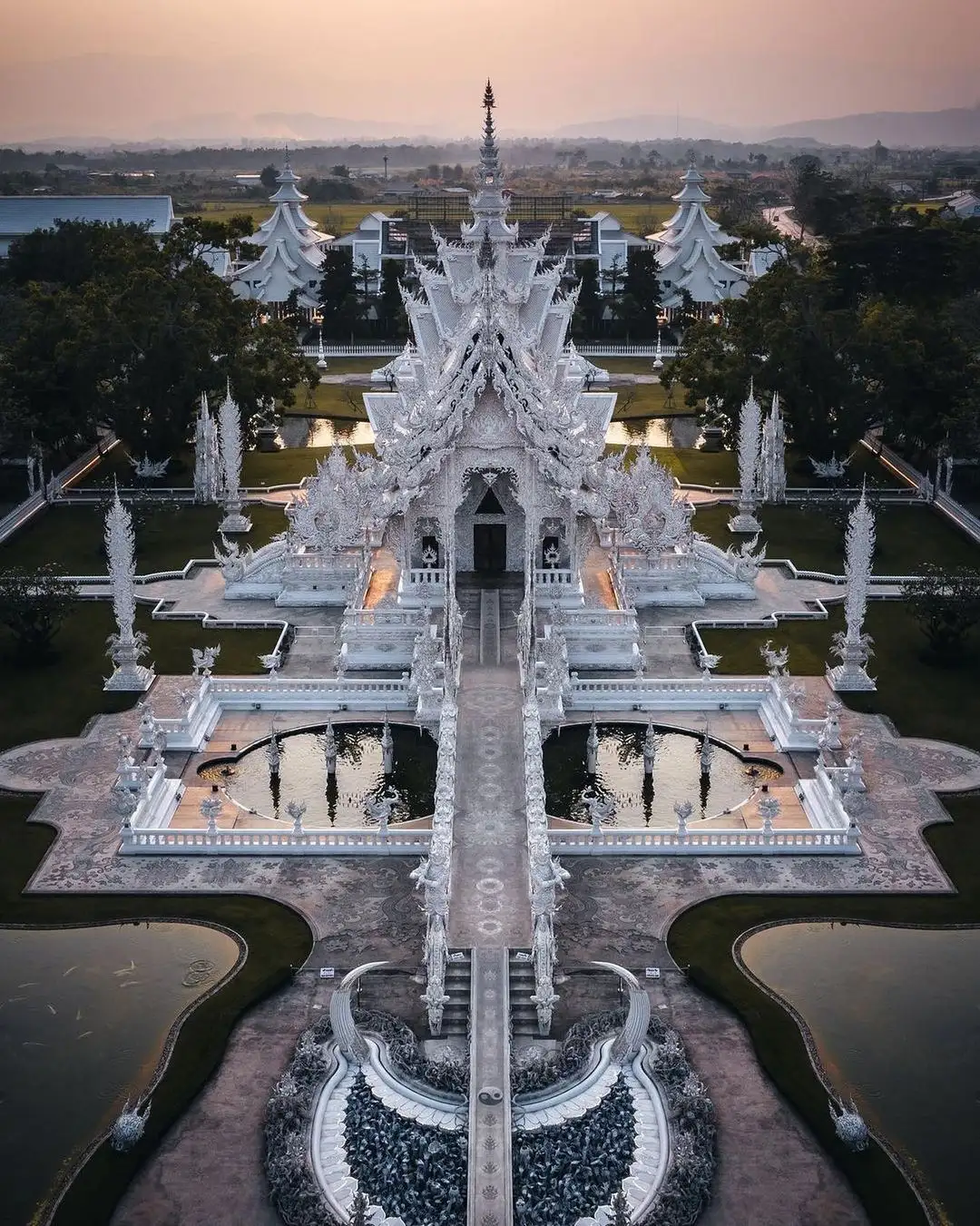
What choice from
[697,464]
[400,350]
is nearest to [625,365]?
[400,350]

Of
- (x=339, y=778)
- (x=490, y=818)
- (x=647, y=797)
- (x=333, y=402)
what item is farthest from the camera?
(x=333, y=402)

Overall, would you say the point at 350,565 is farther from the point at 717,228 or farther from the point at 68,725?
the point at 717,228

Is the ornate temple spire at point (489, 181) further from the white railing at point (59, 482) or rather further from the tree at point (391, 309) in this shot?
the tree at point (391, 309)

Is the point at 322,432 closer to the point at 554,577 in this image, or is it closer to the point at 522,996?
the point at 554,577

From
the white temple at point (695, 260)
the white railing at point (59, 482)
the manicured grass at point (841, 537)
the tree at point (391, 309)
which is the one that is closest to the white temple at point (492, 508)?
the manicured grass at point (841, 537)

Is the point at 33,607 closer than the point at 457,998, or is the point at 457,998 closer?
the point at 457,998

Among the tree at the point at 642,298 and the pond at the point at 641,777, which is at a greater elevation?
the tree at the point at 642,298

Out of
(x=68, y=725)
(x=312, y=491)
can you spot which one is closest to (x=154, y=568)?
(x=312, y=491)
